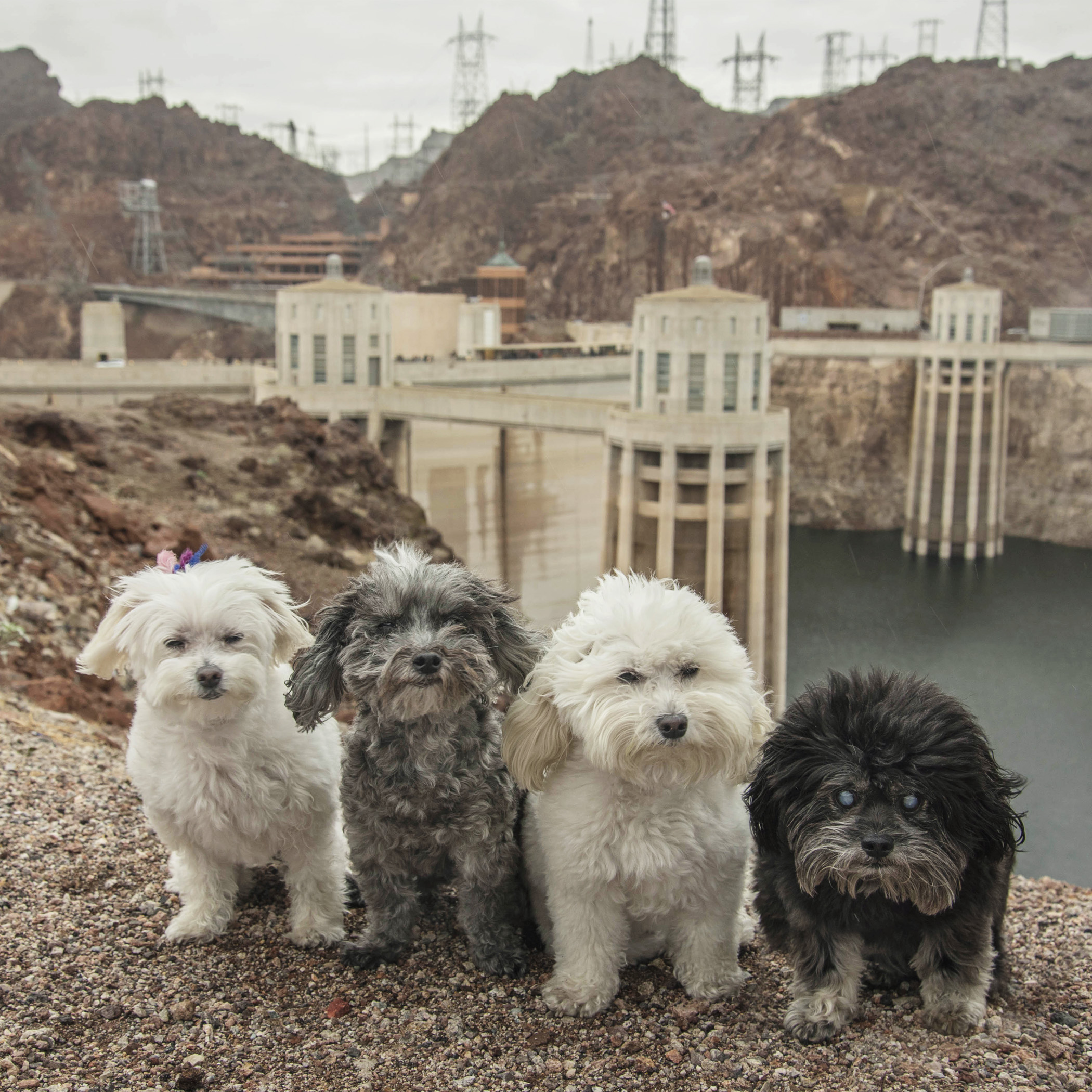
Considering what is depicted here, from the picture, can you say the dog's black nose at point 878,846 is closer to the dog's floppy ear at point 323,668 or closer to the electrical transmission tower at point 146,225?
the dog's floppy ear at point 323,668

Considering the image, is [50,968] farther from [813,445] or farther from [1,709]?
[813,445]

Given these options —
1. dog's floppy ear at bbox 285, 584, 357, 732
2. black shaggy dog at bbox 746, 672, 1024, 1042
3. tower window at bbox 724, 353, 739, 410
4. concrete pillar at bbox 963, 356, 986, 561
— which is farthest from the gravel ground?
concrete pillar at bbox 963, 356, 986, 561

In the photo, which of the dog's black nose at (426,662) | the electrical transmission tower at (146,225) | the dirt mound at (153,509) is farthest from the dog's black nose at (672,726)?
the electrical transmission tower at (146,225)

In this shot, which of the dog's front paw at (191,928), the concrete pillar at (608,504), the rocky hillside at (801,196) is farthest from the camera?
the rocky hillside at (801,196)

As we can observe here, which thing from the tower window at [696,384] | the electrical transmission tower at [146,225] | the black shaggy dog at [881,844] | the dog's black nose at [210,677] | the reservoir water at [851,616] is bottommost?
the reservoir water at [851,616]

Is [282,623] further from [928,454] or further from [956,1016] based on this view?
[928,454]

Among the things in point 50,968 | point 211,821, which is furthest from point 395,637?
point 50,968

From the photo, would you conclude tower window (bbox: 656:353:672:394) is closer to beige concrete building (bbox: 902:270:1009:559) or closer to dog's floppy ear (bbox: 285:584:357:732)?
dog's floppy ear (bbox: 285:584:357:732)
